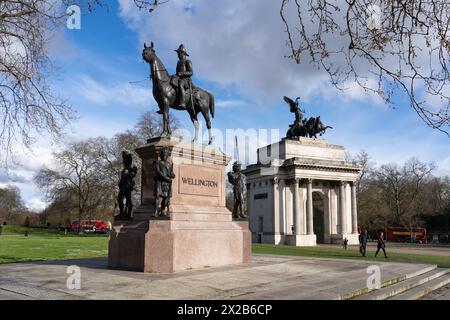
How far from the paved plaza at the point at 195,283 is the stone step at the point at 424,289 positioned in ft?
2.06

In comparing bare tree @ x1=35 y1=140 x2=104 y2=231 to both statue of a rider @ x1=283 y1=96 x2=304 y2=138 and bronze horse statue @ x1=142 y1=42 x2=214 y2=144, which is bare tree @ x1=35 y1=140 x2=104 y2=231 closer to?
statue of a rider @ x1=283 y1=96 x2=304 y2=138

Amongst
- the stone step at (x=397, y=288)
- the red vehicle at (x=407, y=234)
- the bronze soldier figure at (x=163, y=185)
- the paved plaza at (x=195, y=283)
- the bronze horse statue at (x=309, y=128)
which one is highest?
the bronze horse statue at (x=309, y=128)

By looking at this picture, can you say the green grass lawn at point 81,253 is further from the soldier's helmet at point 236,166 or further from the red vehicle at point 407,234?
the red vehicle at point 407,234

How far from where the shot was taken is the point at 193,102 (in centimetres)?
1489

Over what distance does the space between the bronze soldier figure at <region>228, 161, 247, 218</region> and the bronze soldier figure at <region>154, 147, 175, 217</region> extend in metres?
4.08

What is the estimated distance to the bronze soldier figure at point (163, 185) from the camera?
12062 millimetres

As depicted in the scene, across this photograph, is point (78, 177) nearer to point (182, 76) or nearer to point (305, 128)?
point (305, 128)

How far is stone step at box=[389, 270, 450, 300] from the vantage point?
1021 centimetres

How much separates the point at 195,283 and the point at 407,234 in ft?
215

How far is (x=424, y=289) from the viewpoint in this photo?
11453 mm

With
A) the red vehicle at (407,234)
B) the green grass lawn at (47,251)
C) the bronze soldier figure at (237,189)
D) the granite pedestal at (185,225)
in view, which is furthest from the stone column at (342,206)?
the granite pedestal at (185,225)

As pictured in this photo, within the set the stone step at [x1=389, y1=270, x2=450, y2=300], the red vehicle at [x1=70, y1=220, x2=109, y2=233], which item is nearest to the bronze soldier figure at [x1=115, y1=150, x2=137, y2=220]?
the stone step at [x1=389, y1=270, x2=450, y2=300]
